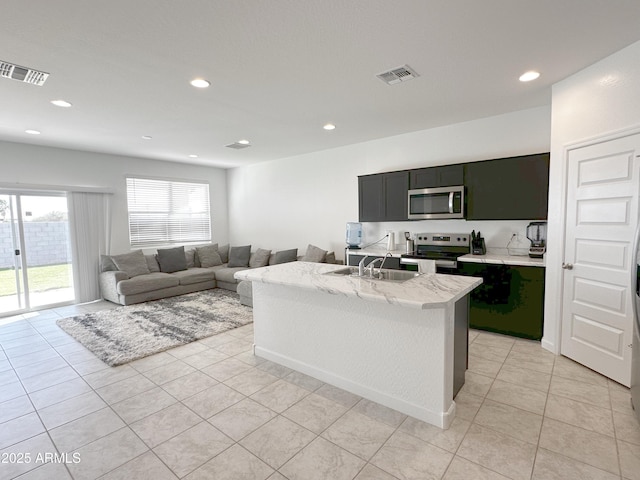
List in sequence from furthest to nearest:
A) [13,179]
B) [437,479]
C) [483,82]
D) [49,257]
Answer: [49,257] < [13,179] < [483,82] < [437,479]

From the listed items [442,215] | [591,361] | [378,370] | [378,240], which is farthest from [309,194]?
[591,361]

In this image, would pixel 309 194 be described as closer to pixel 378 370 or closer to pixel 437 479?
pixel 378 370

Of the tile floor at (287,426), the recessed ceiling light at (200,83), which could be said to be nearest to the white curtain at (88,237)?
the tile floor at (287,426)

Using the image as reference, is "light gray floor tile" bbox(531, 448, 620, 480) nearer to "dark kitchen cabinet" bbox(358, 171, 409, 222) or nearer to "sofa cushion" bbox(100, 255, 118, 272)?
"dark kitchen cabinet" bbox(358, 171, 409, 222)

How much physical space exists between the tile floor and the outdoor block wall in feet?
8.57

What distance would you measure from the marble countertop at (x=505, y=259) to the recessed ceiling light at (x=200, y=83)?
3283 mm

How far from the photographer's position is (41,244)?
5254 mm

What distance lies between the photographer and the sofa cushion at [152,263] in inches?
241

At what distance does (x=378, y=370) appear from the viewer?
242 centimetres

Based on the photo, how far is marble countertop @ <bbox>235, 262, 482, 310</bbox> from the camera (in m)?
1.98

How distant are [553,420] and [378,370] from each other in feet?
3.91

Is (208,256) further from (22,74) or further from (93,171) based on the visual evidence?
(22,74)

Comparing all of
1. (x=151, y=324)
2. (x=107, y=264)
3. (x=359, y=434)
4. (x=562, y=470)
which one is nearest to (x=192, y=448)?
(x=359, y=434)

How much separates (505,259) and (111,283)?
5967 millimetres
